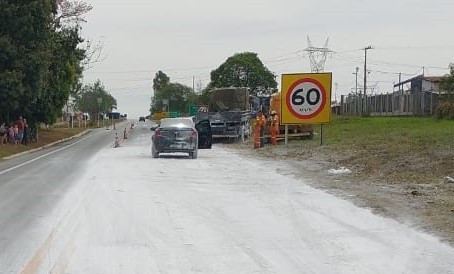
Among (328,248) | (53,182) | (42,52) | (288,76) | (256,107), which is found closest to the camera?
(328,248)

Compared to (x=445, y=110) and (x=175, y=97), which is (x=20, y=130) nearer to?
(x=445, y=110)

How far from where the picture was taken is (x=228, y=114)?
43594mm

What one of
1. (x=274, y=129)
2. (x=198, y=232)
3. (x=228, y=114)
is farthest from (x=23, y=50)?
(x=198, y=232)

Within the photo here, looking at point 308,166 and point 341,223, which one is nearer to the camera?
point 341,223

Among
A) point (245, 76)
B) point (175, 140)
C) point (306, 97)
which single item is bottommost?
point (175, 140)

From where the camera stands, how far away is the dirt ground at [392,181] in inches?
478

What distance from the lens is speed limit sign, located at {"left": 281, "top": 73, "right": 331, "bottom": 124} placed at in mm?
29375

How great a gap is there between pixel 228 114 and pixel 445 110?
12342 mm

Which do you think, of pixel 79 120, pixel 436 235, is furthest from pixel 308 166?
pixel 79 120

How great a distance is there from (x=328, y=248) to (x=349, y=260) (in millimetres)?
771

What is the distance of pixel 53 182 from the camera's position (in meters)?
18.7

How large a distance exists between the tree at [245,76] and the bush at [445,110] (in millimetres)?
61289

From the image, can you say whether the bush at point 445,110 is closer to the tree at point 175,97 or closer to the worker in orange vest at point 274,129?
the worker in orange vest at point 274,129

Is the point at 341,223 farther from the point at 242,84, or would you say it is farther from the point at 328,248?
the point at 242,84
